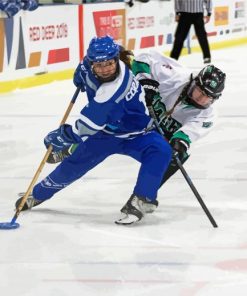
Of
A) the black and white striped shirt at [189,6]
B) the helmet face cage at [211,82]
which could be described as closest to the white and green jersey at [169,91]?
the helmet face cage at [211,82]

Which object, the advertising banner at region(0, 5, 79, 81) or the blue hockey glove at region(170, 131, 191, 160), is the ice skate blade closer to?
the blue hockey glove at region(170, 131, 191, 160)

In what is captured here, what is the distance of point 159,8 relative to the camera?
Answer: 11.1 meters

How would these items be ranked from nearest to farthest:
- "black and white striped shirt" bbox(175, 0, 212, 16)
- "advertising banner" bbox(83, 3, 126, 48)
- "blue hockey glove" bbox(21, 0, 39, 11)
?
"blue hockey glove" bbox(21, 0, 39, 11)
"advertising banner" bbox(83, 3, 126, 48)
"black and white striped shirt" bbox(175, 0, 212, 16)

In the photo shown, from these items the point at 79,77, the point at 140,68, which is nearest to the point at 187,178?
the point at 140,68

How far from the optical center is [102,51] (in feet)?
10.9

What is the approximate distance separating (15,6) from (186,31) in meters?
2.80

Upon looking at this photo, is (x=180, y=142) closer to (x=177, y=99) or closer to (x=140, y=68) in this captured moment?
(x=177, y=99)

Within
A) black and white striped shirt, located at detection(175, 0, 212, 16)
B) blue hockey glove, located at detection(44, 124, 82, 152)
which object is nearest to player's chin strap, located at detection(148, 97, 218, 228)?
blue hockey glove, located at detection(44, 124, 82, 152)

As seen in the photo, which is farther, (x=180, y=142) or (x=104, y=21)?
(x=104, y=21)

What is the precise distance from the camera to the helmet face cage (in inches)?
141

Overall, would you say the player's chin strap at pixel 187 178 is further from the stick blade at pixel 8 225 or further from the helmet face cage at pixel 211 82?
the stick blade at pixel 8 225

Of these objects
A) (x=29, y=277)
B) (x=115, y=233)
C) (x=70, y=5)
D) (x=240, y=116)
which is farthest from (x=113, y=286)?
(x=70, y=5)

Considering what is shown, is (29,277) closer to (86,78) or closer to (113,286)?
(113,286)

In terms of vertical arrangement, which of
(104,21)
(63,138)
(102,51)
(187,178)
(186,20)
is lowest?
(186,20)
